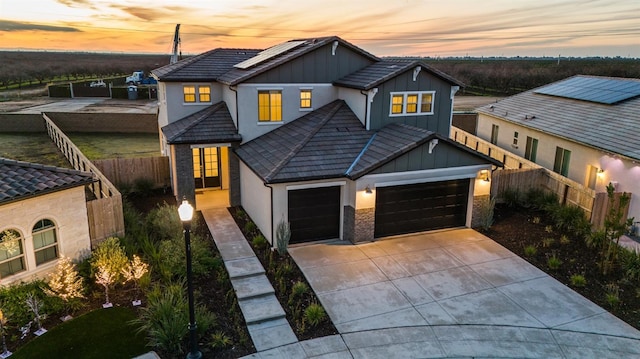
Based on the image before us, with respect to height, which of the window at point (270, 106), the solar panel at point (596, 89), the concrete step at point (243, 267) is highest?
the solar panel at point (596, 89)

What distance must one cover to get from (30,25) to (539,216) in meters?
70.0

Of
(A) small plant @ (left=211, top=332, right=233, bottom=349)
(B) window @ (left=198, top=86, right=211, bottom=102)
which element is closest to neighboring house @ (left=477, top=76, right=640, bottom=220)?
(A) small plant @ (left=211, top=332, right=233, bottom=349)

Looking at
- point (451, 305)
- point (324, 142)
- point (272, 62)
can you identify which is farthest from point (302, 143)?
point (451, 305)

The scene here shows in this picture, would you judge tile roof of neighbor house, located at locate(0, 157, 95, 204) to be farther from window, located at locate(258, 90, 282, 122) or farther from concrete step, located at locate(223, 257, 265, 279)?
window, located at locate(258, 90, 282, 122)

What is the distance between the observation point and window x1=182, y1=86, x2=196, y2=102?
1914 cm

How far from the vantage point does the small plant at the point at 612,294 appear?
11.3m

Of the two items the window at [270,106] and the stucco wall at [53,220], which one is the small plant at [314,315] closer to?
the stucco wall at [53,220]

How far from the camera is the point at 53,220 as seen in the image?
439 inches

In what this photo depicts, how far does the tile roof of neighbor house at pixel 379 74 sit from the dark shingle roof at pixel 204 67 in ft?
18.4

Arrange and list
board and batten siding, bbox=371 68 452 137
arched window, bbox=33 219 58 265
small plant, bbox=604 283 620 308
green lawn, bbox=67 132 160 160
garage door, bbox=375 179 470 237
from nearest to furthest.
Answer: arched window, bbox=33 219 58 265 < small plant, bbox=604 283 620 308 < garage door, bbox=375 179 470 237 < board and batten siding, bbox=371 68 452 137 < green lawn, bbox=67 132 160 160

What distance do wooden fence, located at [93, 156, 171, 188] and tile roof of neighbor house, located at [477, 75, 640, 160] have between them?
1827cm

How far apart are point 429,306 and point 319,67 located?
35.5 ft

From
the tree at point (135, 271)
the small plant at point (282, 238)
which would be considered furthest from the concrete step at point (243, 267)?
the tree at point (135, 271)

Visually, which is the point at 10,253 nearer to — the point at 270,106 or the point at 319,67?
the point at 270,106
